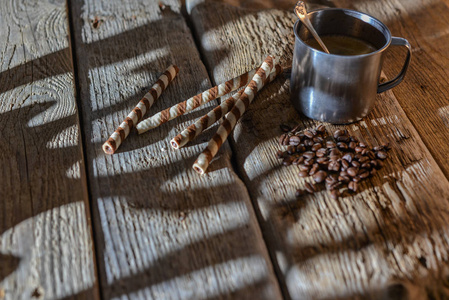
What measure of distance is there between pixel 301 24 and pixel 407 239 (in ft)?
2.28

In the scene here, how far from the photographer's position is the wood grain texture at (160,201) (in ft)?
3.64

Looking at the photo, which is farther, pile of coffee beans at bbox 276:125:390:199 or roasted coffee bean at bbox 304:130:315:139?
roasted coffee bean at bbox 304:130:315:139

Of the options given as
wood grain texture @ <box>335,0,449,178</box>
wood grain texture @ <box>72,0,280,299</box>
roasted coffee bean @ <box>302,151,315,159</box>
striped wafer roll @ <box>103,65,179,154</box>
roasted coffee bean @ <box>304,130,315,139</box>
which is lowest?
wood grain texture @ <box>335,0,449,178</box>

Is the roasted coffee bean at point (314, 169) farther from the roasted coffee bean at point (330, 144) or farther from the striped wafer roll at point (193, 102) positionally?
the striped wafer roll at point (193, 102)

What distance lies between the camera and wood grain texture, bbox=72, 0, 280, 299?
1.11 m

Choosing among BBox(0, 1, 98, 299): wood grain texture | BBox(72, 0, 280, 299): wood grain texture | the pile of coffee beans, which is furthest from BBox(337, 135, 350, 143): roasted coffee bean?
BBox(0, 1, 98, 299): wood grain texture

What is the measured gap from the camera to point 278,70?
1.63 m

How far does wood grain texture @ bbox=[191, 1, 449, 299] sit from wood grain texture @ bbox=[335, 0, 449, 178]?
0.08 metres

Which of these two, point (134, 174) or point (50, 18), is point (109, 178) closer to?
point (134, 174)

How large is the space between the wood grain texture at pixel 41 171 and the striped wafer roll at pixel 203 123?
0.29 metres

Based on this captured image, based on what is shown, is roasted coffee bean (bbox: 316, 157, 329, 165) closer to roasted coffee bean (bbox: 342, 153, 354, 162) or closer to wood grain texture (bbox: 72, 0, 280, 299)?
roasted coffee bean (bbox: 342, 153, 354, 162)

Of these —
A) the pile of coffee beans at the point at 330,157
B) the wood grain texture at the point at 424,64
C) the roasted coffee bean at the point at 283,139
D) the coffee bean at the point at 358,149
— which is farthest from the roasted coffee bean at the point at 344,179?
the wood grain texture at the point at 424,64

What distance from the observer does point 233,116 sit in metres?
1.47

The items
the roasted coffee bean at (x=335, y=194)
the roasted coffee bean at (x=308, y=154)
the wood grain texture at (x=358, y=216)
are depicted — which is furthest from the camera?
the roasted coffee bean at (x=308, y=154)
